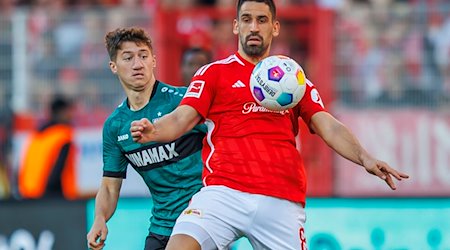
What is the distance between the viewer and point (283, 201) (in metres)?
7.18

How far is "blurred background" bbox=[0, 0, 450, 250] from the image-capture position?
14906mm

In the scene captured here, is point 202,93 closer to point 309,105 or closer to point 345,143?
point 309,105

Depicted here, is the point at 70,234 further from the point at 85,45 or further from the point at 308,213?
the point at 85,45

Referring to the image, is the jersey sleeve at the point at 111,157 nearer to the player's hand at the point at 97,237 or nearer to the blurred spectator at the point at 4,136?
the player's hand at the point at 97,237

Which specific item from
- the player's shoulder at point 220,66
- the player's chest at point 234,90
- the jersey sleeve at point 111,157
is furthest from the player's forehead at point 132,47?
the player's chest at point 234,90

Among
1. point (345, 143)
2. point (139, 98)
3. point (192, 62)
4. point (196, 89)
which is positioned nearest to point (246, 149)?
point (196, 89)

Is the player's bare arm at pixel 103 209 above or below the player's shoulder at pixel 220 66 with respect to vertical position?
below

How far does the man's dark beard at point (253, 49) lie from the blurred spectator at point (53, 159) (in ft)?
21.3

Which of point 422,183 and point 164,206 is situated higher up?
point 164,206

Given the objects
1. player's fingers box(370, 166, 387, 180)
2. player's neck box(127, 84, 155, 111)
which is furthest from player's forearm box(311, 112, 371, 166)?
player's neck box(127, 84, 155, 111)

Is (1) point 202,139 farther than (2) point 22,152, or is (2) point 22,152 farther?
(2) point 22,152

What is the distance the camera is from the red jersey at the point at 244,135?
282 inches

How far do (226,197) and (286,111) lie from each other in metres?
0.64

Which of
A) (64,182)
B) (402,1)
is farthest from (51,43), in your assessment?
(402,1)
